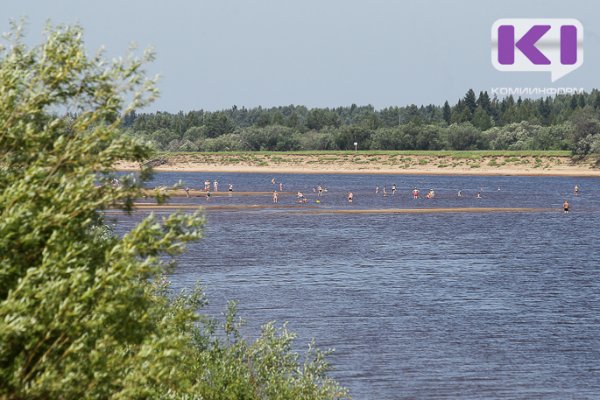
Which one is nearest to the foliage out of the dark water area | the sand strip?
the dark water area

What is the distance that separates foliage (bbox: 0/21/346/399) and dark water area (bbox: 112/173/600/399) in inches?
934

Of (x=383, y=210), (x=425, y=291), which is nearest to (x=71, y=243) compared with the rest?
(x=425, y=291)

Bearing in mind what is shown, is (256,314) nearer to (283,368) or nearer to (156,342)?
(283,368)

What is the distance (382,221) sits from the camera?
11481 cm

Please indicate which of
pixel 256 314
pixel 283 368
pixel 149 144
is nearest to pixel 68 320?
pixel 149 144

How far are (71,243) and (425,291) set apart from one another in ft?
166

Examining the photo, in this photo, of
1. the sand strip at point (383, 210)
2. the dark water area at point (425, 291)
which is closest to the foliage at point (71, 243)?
the dark water area at point (425, 291)

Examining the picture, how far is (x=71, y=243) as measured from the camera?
1548 centimetres

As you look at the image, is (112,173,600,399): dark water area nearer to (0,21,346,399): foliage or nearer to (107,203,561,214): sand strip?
(107,203,561,214): sand strip

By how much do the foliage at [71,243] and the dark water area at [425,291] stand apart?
77.9 feet

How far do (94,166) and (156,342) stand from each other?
3.14 m

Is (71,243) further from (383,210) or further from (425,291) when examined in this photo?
(383,210)

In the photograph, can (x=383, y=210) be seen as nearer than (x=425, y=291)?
No

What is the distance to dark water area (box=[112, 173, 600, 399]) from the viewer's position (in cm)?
4281
